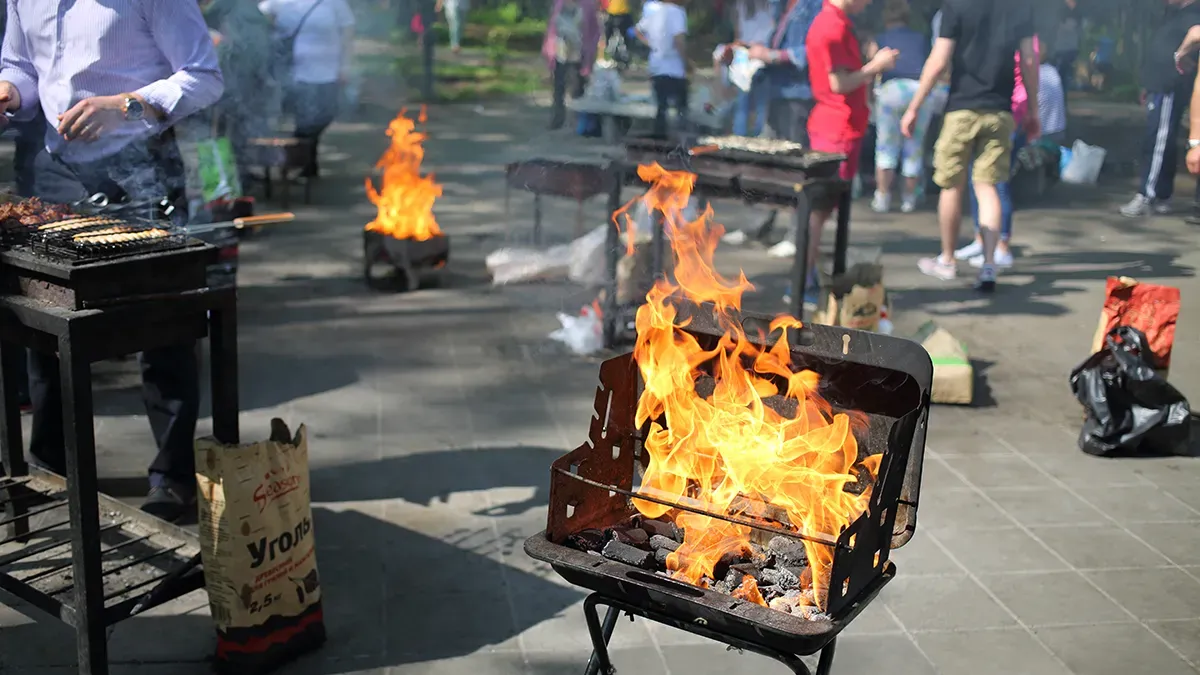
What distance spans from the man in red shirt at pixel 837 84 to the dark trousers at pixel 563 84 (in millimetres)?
7257

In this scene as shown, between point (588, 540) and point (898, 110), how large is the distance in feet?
27.9

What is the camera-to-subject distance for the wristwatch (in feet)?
12.6

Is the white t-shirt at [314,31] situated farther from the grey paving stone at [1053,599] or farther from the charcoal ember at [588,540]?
the charcoal ember at [588,540]

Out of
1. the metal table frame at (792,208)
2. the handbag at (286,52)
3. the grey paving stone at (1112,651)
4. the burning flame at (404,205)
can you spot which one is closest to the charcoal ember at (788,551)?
the grey paving stone at (1112,651)

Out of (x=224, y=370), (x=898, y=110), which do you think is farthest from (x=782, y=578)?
(x=898, y=110)

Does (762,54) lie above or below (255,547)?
above

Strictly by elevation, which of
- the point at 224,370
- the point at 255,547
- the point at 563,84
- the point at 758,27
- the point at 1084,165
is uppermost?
the point at 758,27

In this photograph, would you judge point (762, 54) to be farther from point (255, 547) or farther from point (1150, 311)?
point (255, 547)

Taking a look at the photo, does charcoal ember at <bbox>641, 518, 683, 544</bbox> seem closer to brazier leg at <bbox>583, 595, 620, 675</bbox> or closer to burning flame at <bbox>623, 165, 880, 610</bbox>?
burning flame at <bbox>623, 165, 880, 610</bbox>

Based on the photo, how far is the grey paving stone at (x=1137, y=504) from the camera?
15.1 feet

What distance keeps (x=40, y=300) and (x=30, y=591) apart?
83 cm

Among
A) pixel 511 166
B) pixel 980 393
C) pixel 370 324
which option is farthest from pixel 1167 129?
pixel 370 324

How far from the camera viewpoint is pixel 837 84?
24.1ft

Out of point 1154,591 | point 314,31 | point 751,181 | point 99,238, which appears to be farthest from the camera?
point 314,31
